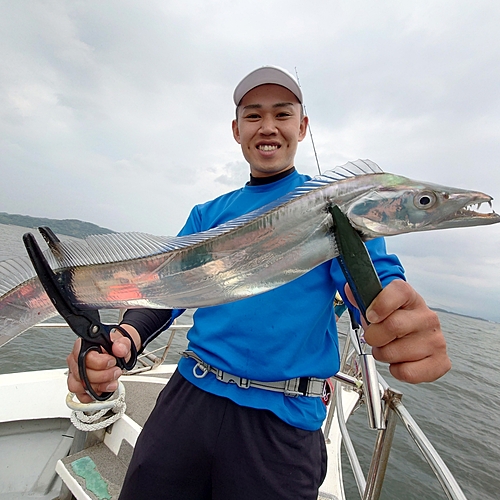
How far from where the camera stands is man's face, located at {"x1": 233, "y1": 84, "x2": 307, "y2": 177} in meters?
2.25

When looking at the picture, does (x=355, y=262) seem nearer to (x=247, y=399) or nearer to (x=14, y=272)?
(x=247, y=399)

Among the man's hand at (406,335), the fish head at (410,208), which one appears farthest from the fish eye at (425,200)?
the man's hand at (406,335)

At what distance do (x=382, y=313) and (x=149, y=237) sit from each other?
3.71 ft

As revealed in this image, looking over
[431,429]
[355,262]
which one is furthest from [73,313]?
[431,429]

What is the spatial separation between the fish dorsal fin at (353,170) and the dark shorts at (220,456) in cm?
130

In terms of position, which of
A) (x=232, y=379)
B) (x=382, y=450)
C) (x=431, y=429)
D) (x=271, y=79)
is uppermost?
(x=271, y=79)

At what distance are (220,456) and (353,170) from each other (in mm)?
1649

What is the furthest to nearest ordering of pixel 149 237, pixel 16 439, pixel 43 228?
pixel 16 439, pixel 149 237, pixel 43 228

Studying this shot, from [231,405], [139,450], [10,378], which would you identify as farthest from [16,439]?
[231,405]

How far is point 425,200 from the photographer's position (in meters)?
1.15

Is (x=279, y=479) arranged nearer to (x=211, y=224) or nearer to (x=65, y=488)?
(x=211, y=224)

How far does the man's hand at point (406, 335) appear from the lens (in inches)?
43.1

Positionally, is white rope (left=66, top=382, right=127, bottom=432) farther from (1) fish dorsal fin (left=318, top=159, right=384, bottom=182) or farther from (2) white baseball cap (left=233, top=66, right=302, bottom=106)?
(2) white baseball cap (left=233, top=66, right=302, bottom=106)

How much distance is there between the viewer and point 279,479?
63.7 inches
